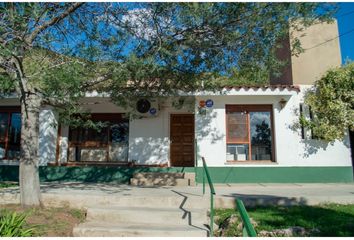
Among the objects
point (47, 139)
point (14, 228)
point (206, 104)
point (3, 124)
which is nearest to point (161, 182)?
point (206, 104)

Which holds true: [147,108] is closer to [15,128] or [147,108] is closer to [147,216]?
[15,128]

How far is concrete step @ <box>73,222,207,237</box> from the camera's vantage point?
17.6ft

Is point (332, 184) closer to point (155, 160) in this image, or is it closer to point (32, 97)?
point (155, 160)

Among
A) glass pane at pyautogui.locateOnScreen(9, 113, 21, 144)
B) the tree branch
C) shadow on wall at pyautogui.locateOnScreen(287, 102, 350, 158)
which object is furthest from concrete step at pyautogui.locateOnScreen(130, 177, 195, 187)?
the tree branch

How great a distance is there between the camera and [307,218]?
602 cm

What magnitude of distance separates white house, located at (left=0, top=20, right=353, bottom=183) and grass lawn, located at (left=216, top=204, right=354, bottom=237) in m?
3.50

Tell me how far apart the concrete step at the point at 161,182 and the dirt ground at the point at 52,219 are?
3.37m

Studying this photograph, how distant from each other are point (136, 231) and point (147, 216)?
2.21 ft

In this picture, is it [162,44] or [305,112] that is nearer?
[162,44]

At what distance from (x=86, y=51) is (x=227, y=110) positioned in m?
5.88

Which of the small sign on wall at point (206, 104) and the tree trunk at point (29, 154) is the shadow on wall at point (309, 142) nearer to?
the small sign on wall at point (206, 104)

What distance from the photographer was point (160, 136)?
1144 cm

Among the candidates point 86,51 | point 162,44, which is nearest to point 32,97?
point 86,51

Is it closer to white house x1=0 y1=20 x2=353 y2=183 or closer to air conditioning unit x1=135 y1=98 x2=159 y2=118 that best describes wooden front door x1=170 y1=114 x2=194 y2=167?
white house x1=0 y1=20 x2=353 y2=183
